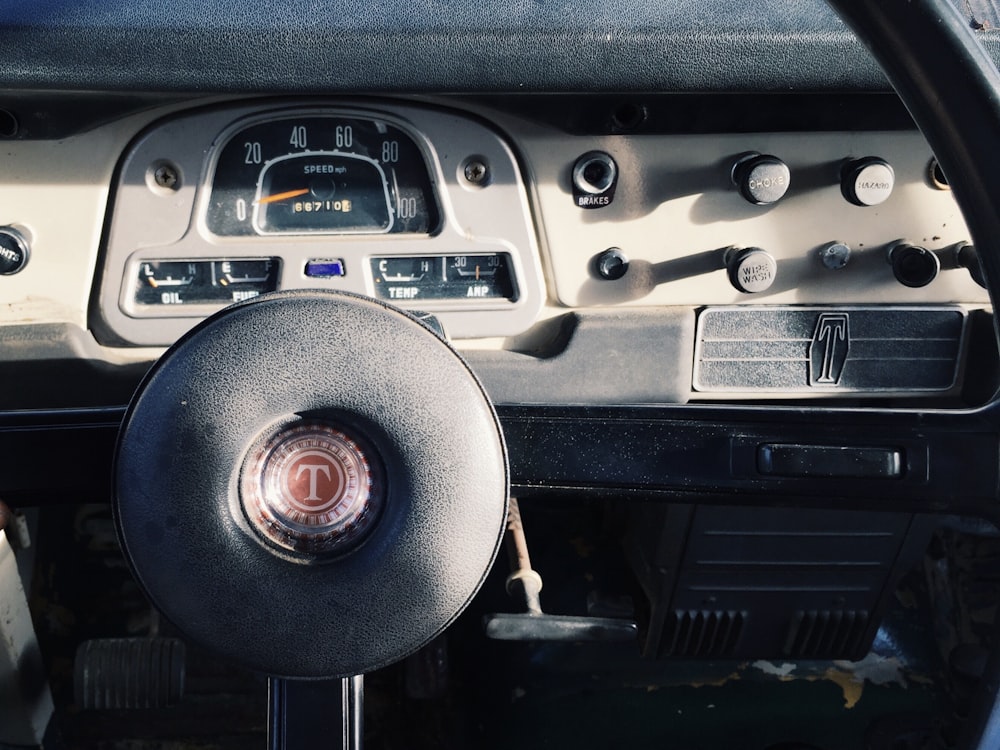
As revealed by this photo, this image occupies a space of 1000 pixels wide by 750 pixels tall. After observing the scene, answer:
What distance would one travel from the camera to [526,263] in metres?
1.16

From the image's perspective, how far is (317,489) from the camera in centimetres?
75

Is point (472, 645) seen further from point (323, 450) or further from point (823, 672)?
point (323, 450)

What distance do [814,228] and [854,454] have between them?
1.12 feet

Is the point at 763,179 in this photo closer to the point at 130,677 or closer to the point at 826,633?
the point at 826,633

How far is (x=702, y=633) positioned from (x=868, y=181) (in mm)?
791

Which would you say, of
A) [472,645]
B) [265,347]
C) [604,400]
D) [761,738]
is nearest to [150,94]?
[265,347]

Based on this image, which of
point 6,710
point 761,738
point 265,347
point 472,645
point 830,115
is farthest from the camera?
point 472,645

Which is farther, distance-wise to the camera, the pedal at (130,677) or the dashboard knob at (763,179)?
the pedal at (130,677)

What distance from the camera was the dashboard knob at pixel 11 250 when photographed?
107 cm

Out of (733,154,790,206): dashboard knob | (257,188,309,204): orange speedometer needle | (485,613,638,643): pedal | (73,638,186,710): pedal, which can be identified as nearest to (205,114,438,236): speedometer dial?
(257,188,309,204): orange speedometer needle

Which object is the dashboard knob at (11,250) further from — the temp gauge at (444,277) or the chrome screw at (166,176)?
the temp gauge at (444,277)

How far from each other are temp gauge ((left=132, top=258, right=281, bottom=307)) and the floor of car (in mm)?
786

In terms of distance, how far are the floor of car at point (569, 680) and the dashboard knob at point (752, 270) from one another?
71cm

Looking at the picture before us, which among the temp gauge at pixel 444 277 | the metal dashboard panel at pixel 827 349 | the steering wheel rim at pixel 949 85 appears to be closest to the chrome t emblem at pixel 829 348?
the metal dashboard panel at pixel 827 349
